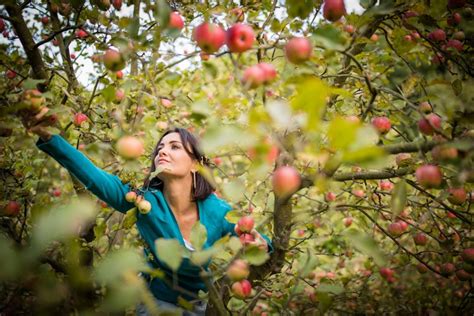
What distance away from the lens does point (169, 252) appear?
0.80 metres

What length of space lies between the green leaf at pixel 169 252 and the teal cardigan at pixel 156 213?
0.64 metres

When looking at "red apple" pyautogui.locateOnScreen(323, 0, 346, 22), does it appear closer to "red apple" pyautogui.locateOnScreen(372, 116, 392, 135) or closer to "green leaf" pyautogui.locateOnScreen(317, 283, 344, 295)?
"red apple" pyautogui.locateOnScreen(372, 116, 392, 135)

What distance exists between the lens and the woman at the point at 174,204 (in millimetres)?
1578

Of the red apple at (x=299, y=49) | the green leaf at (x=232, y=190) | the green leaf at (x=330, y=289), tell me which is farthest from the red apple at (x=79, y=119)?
the green leaf at (x=330, y=289)

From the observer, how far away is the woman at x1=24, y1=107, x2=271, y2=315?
1.58m

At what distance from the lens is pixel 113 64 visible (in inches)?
38.2

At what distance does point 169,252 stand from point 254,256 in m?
0.23

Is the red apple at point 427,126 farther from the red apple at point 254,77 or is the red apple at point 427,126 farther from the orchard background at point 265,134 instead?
the red apple at point 254,77

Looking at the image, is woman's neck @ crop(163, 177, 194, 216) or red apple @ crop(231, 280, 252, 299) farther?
woman's neck @ crop(163, 177, 194, 216)

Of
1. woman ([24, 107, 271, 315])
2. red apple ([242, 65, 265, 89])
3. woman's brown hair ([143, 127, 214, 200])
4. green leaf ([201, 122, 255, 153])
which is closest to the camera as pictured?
green leaf ([201, 122, 255, 153])

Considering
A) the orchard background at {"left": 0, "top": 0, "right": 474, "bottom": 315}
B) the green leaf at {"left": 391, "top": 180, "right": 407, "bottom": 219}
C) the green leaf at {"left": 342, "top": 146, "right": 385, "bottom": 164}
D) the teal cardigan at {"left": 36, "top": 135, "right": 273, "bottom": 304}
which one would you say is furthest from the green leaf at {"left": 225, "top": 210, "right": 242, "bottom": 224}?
the green leaf at {"left": 342, "top": 146, "right": 385, "bottom": 164}

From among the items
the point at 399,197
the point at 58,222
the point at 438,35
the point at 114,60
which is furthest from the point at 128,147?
the point at 438,35

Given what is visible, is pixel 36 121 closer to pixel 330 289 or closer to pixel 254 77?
pixel 254 77

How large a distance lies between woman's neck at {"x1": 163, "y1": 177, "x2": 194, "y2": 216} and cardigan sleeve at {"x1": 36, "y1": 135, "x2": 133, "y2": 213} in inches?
9.9
